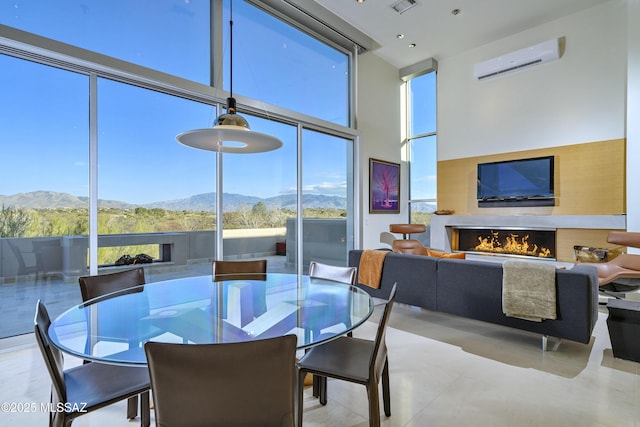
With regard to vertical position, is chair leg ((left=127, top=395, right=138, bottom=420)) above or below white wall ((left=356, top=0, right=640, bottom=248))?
below

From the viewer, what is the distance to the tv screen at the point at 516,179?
5359 millimetres

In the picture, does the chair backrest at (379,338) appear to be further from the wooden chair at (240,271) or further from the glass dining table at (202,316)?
the wooden chair at (240,271)

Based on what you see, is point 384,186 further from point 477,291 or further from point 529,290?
point 529,290

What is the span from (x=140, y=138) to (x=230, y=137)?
221 cm

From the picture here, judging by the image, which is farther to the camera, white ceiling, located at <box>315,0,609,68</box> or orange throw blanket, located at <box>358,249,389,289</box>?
white ceiling, located at <box>315,0,609,68</box>

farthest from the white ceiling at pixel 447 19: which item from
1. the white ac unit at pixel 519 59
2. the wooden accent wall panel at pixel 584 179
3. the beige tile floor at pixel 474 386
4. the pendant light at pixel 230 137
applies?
the beige tile floor at pixel 474 386

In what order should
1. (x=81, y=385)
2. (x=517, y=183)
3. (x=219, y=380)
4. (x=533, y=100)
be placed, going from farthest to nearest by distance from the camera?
(x=517, y=183)
(x=533, y=100)
(x=81, y=385)
(x=219, y=380)

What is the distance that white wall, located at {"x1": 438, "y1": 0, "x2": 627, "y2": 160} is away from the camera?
188 inches

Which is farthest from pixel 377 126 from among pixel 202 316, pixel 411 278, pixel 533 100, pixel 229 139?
pixel 202 316

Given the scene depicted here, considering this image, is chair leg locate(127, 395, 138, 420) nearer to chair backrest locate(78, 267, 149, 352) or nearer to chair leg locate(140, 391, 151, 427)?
chair leg locate(140, 391, 151, 427)

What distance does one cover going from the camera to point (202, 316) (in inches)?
68.5

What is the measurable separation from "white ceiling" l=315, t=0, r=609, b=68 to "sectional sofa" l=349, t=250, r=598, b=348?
3.86 metres

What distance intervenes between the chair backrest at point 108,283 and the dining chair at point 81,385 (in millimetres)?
631

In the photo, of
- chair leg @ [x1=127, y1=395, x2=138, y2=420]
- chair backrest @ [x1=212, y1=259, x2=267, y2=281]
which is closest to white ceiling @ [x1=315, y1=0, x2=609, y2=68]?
chair backrest @ [x1=212, y1=259, x2=267, y2=281]
